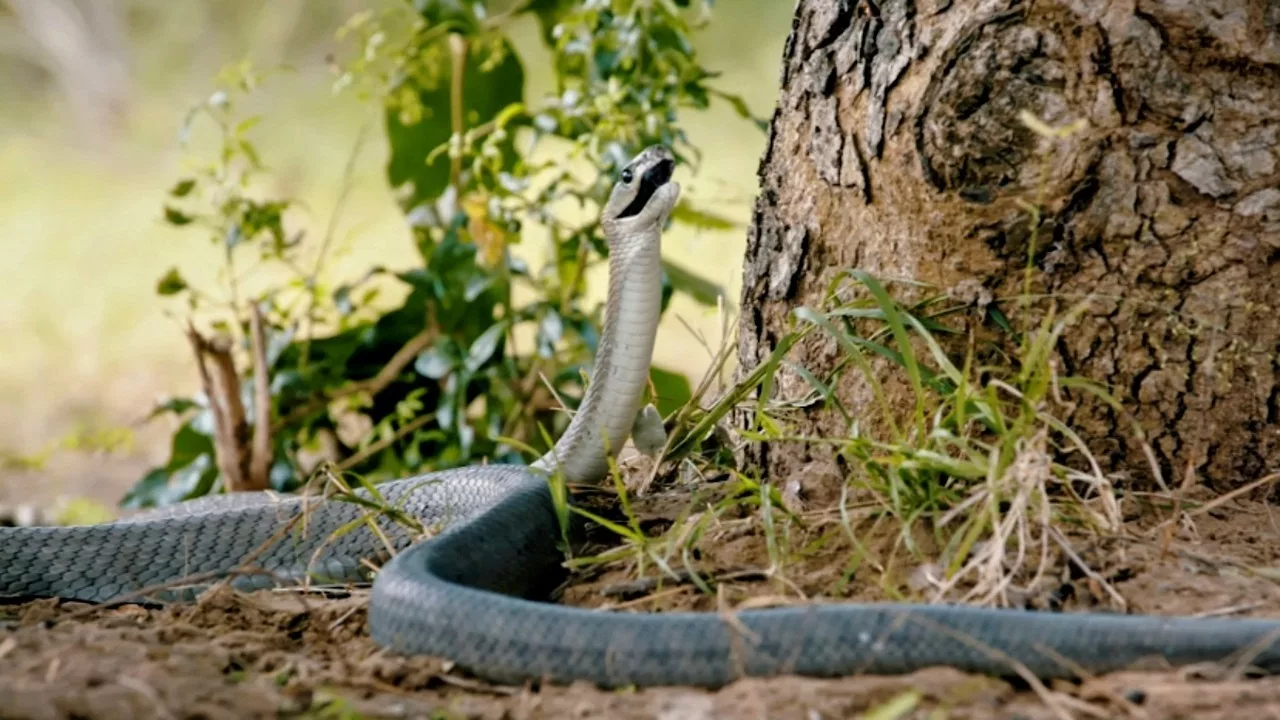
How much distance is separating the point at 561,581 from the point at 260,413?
8.76ft

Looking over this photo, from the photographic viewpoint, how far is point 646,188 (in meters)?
3.20

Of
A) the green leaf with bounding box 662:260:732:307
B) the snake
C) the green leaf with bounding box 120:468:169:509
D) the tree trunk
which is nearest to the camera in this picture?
the snake

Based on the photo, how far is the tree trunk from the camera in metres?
2.58

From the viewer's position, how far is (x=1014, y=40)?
2.62 m

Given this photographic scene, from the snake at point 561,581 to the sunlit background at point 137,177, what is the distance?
4.23m

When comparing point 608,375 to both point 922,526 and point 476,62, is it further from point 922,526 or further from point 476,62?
point 476,62

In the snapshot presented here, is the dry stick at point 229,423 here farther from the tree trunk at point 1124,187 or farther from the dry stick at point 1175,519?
the dry stick at point 1175,519

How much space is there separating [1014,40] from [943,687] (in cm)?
130

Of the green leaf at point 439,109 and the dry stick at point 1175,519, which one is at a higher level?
the green leaf at point 439,109

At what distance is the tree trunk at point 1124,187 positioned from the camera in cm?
258

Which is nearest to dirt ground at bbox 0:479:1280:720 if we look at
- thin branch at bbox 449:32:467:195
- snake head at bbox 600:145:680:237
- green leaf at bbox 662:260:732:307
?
snake head at bbox 600:145:680:237

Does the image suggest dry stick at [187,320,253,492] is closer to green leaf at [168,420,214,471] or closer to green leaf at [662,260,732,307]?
green leaf at [168,420,214,471]

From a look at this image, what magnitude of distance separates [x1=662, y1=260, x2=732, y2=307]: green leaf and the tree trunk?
227 centimetres

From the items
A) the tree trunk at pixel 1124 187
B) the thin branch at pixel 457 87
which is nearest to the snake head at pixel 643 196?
the tree trunk at pixel 1124 187
